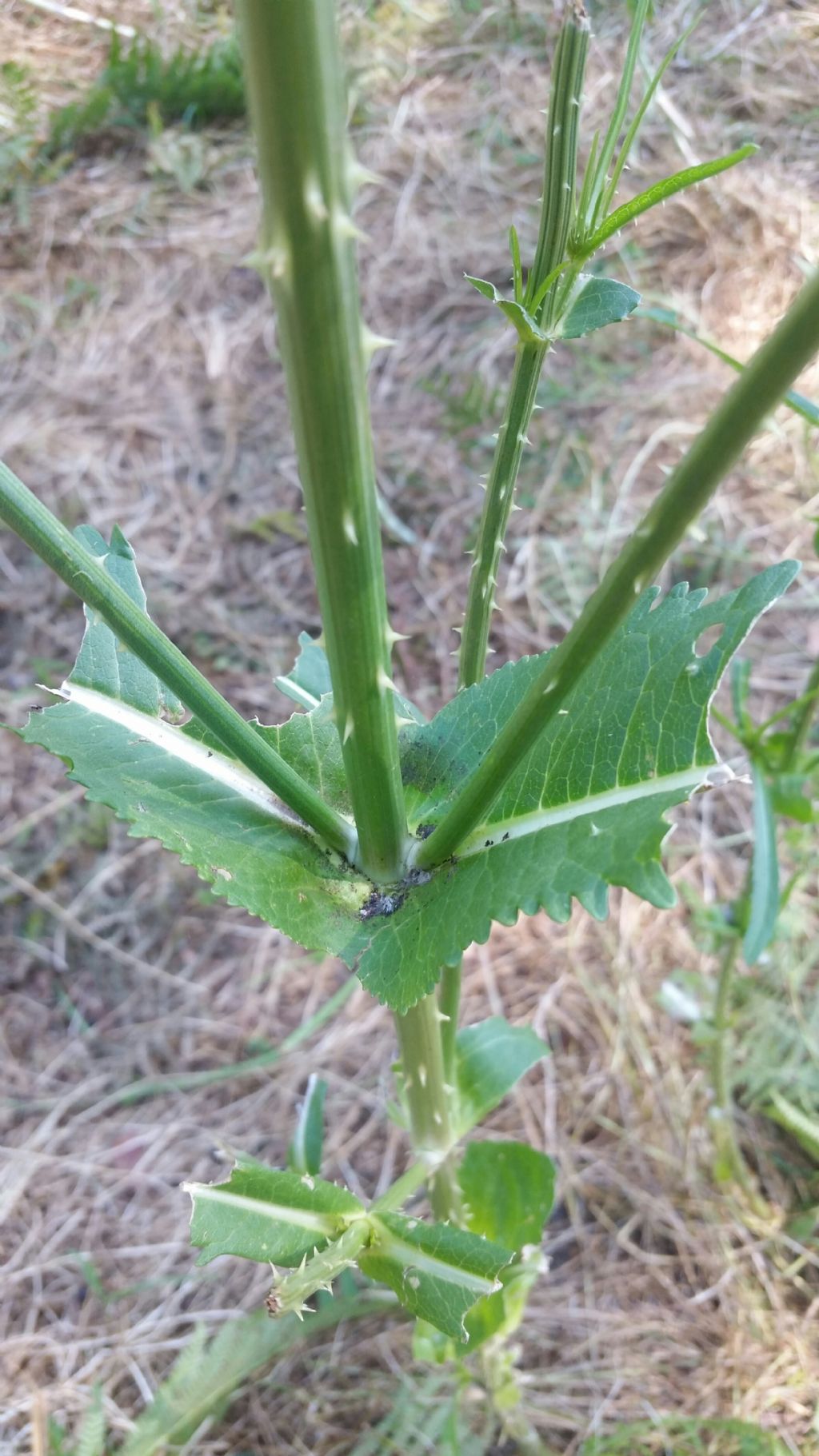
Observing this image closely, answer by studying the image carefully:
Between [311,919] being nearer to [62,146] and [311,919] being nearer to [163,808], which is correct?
[163,808]

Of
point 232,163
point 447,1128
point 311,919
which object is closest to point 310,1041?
point 447,1128

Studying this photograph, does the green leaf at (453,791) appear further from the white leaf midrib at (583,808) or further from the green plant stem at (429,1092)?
the green plant stem at (429,1092)

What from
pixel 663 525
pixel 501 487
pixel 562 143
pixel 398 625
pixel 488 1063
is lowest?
pixel 488 1063

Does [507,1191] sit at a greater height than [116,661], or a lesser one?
lesser

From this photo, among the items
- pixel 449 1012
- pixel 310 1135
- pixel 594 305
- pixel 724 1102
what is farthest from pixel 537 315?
pixel 724 1102

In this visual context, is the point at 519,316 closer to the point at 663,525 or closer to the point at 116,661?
the point at 663,525

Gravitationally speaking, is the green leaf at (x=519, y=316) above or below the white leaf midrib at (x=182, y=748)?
above

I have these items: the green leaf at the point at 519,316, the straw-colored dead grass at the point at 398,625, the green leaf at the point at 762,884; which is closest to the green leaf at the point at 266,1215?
the green leaf at the point at 762,884
